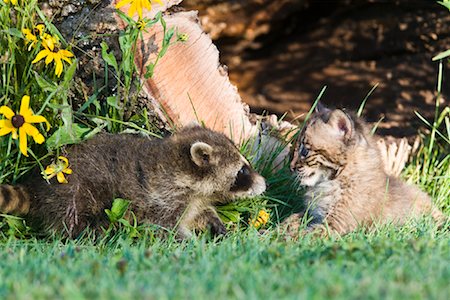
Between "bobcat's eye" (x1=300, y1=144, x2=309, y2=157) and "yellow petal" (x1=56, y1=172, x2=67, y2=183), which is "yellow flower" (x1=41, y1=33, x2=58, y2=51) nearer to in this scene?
"yellow petal" (x1=56, y1=172, x2=67, y2=183)

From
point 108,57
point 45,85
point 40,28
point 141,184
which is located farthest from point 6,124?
point 141,184

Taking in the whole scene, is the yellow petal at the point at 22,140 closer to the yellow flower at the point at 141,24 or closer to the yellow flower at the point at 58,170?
the yellow flower at the point at 58,170

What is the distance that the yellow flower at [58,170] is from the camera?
19.8 feet

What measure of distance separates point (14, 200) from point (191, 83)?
177cm

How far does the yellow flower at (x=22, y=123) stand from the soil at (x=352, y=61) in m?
5.14

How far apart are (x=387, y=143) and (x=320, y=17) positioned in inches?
120

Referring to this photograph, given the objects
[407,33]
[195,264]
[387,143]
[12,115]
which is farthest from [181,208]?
[407,33]

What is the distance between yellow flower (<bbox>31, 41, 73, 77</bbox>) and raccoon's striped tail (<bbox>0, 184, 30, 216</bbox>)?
936 millimetres

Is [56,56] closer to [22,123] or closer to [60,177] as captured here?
[22,123]

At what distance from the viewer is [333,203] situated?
21.3 feet

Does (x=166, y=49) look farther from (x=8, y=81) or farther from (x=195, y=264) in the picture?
(x=195, y=264)

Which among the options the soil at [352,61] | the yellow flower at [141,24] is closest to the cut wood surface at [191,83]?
the yellow flower at [141,24]

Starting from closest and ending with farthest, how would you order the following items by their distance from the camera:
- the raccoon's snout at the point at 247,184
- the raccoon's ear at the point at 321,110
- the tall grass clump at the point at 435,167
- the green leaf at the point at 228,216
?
the raccoon's snout at the point at 247,184
the raccoon's ear at the point at 321,110
the green leaf at the point at 228,216
the tall grass clump at the point at 435,167

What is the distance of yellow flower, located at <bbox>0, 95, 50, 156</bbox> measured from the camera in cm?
587
